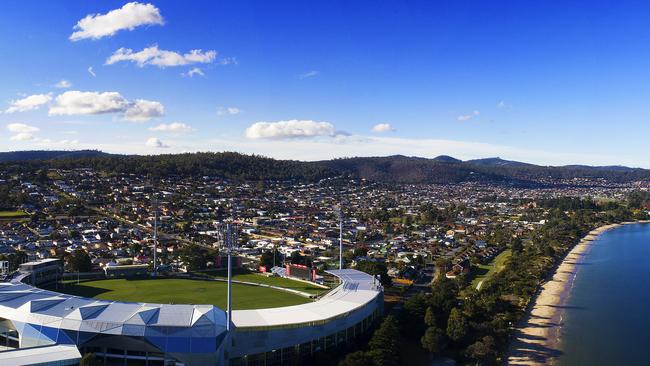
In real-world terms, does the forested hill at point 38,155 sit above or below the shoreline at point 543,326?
above

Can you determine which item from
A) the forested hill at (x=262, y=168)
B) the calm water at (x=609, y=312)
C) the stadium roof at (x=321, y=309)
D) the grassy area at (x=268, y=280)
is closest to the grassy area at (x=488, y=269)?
the calm water at (x=609, y=312)

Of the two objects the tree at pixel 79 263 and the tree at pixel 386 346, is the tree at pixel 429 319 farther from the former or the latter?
the tree at pixel 79 263

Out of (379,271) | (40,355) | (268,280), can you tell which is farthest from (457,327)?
(40,355)

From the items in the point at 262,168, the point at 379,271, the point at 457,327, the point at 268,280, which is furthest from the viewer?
the point at 262,168

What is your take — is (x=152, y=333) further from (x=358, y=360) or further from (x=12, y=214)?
(x=12, y=214)

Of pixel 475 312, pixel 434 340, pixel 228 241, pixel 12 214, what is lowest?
pixel 434 340
